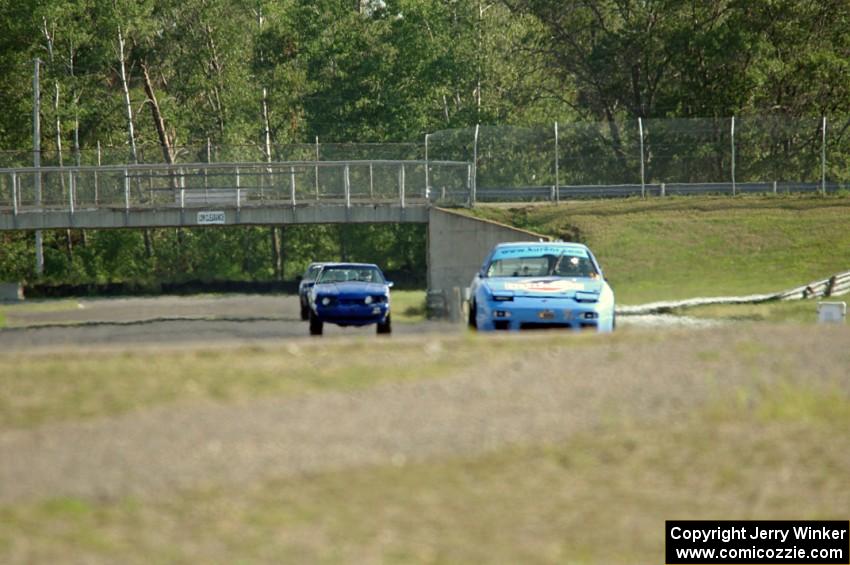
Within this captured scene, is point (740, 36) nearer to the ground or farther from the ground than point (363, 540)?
farther from the ground

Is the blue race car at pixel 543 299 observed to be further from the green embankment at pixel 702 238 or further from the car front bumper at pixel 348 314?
the green embankment at pixel 702 238

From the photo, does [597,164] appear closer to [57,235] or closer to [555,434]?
[57,235]

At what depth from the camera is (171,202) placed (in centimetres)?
4503

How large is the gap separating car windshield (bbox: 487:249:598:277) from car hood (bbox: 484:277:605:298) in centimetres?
51

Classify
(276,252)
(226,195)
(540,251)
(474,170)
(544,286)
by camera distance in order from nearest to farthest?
(544,286), (540,251), (226,195), (474,170), (276,252)

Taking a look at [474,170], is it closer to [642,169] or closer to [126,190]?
[642,169]

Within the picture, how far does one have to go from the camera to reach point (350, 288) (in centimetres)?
2683

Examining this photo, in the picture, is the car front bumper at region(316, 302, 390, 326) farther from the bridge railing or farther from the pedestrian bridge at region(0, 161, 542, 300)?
the bridge railing

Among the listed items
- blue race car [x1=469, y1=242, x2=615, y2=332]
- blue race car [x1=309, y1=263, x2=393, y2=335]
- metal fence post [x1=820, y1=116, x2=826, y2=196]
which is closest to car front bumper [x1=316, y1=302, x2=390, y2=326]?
blue race car [x1=309, y1=263, x2=393, y2=335]

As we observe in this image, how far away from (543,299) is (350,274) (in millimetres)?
8939

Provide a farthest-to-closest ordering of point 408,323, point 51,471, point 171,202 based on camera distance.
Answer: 1. point 171,202
2. point 408,323
3. point 51,471

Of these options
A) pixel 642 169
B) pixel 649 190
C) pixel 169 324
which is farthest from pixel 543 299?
pixel 649 190

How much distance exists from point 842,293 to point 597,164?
620 inches

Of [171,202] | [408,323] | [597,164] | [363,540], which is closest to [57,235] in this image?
[171,202]
